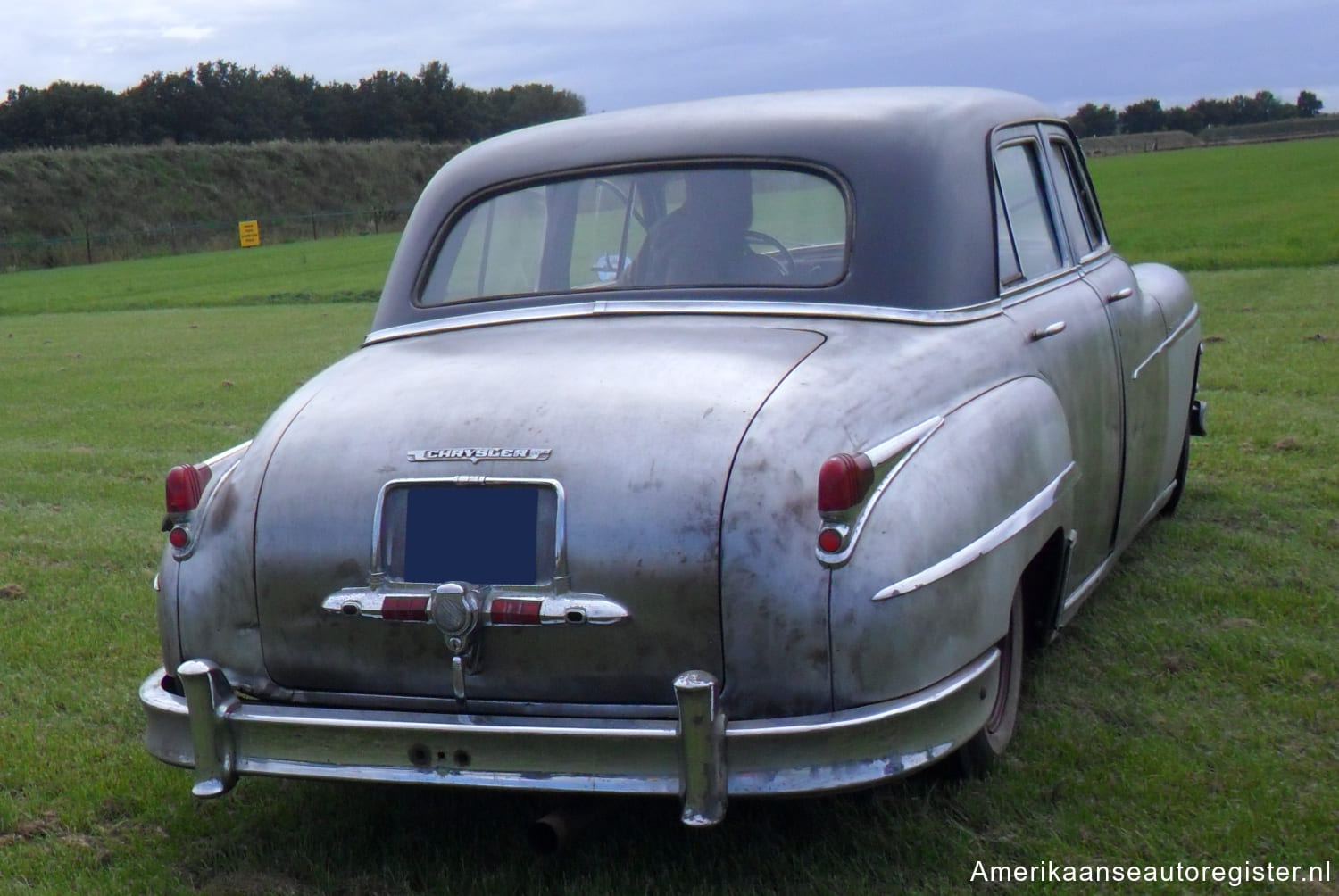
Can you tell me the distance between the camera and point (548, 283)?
13.0 feet

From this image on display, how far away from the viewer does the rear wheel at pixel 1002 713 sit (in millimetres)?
3369

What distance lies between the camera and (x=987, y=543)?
3.06 m

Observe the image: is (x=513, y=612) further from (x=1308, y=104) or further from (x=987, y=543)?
(x=1308, y=104)

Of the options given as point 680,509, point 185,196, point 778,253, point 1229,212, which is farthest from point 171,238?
point 680,509

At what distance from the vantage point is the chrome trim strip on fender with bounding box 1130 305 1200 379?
4727 mm

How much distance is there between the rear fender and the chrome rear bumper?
0.07 metres

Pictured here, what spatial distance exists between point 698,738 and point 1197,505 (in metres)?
4.14

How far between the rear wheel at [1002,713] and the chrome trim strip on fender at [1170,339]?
1.39 m

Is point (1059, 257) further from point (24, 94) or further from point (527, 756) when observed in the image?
point (24, 94)

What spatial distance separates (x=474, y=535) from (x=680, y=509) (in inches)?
17.1

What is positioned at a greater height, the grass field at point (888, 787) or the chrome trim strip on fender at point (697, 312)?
the chrome trim strip on fender at point (697, 312)

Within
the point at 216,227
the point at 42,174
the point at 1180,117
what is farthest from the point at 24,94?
the point at 1180,117

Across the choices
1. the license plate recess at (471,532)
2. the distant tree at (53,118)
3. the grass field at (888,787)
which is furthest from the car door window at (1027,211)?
the distant tree at (53,118)

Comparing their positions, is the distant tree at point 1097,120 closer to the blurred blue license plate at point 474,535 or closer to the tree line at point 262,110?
the tree line at point 262,110
